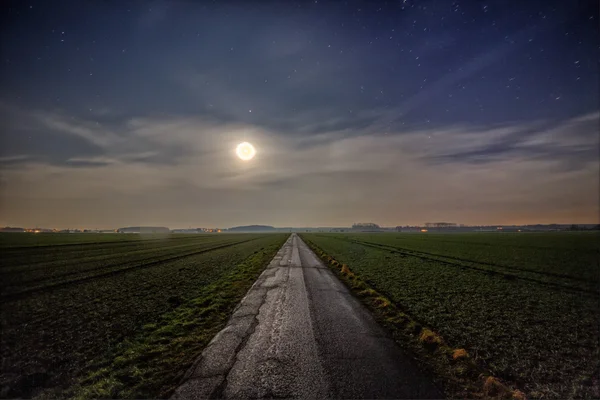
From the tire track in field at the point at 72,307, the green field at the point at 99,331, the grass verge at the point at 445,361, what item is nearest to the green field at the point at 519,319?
the grass verge at the point at 445,361

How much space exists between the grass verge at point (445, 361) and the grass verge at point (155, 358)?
252 inches

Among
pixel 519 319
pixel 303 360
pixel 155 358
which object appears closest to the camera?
pixel 303 360

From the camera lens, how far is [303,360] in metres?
6.90

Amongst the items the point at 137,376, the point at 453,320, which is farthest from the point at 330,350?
the point at 453,320

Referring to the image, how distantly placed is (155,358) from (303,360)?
4375 mm

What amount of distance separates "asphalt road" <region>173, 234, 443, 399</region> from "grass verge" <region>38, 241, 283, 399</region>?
1.66 ft

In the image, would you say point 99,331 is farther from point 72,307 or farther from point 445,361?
point 445,361

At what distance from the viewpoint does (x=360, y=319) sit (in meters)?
10.5

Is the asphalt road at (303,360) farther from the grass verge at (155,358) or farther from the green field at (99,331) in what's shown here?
the green field at (99,331)

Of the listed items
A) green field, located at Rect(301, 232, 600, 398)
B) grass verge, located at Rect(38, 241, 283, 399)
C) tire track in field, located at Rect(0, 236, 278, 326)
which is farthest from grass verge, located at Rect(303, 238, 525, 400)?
tire track in field, located at Rect(0, 236, 278, 326)

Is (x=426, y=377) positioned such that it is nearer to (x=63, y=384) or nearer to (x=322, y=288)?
(x=63, y=384)

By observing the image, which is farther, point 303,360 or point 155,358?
point 155,358

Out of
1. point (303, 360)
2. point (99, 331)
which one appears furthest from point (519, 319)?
point (99, 331)

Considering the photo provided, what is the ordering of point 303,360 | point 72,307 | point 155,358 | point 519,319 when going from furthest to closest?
point 72,307, point 519,319, point 155,358, point 303,360
